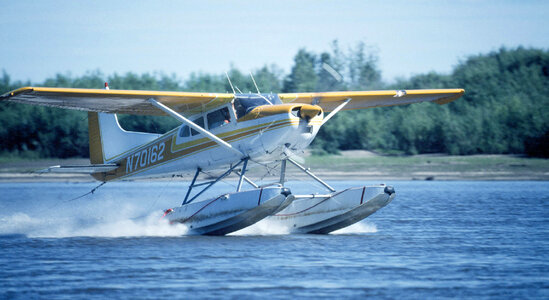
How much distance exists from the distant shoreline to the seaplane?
1767 cm

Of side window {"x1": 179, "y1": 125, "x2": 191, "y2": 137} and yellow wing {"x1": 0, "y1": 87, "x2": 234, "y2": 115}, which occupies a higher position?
yellow wing {"x1": 0, "y1": 87, "x2": 234, "y2": 115}

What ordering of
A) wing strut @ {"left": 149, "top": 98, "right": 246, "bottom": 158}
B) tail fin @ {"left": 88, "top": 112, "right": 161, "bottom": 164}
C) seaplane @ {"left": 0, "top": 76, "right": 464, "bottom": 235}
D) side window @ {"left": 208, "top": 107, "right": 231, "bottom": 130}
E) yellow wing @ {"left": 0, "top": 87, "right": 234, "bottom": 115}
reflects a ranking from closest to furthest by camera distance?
yellow wing @ {"left": 0, "top": 87, "right": 234, "bottom": 115}
seaplane @ {"left": 0, "top": 76, "right": 464, "bottom": 235}
wing strut @ {"left": 149, "top": 98, "right": 246, "bottom": 158}
side window @ {"left": 208, "top": 107, "right": 231, "bottom": 130}
tail fin @ {"left": 88, "top": 112, "right": 161, "bottom": 164}

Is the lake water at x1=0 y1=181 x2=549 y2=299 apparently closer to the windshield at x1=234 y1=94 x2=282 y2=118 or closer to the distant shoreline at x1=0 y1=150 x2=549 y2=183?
the windshield at x1=234 y1=94 x2=282 y2=118

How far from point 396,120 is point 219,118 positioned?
99.6ft

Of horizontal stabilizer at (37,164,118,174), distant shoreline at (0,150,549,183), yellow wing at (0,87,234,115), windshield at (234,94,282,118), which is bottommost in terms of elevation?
distant shoreline at (0,150,549,183)

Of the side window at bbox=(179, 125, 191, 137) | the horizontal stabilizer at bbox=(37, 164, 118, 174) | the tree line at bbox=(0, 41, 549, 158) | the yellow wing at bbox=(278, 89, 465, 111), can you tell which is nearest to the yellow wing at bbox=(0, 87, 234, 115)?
the side window at bbox=(179, 125, 191, 137)

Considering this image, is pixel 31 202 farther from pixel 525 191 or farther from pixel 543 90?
pixel 543 90

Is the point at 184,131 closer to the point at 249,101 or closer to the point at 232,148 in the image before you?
the point at 232,148

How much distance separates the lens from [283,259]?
1085 cm

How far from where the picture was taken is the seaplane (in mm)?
12602

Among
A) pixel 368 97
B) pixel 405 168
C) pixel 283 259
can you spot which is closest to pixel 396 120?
pixel 405 168

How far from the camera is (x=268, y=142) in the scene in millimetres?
12867

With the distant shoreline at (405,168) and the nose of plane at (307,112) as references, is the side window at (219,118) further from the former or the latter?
the distant shoreline at (405,168)

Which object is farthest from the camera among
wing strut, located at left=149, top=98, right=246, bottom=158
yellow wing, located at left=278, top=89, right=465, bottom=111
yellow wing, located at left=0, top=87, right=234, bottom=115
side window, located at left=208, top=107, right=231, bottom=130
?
yellow wing, located at left=278, top=89, right=465, bottom=111
